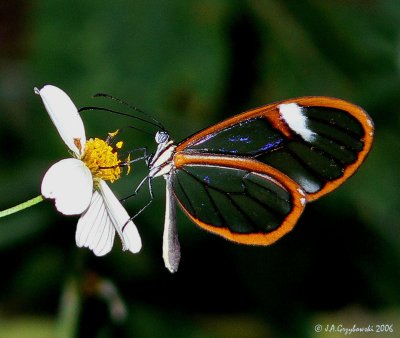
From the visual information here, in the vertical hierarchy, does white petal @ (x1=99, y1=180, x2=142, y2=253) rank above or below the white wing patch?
above

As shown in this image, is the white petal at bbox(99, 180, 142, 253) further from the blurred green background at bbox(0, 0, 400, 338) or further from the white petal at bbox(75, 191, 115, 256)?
the blurred green background at bbox(0, 0, 400, 338)

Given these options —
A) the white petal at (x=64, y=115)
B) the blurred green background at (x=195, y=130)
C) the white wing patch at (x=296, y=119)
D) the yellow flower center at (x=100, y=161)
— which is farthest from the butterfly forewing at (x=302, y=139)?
the blurred green background at (x=195, y=130)

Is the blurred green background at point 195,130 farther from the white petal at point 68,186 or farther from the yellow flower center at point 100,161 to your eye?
the white petal at point 68,186

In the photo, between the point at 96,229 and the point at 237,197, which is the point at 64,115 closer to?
the point at 96,229

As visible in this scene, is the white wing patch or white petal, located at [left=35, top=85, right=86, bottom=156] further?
the white wing patch

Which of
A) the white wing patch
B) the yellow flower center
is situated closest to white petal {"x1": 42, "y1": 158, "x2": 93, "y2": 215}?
the yellow flower center

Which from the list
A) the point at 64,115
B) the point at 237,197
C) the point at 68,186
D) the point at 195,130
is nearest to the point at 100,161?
the point at 64,115

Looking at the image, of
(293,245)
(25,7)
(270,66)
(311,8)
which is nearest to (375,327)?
(293,245)
